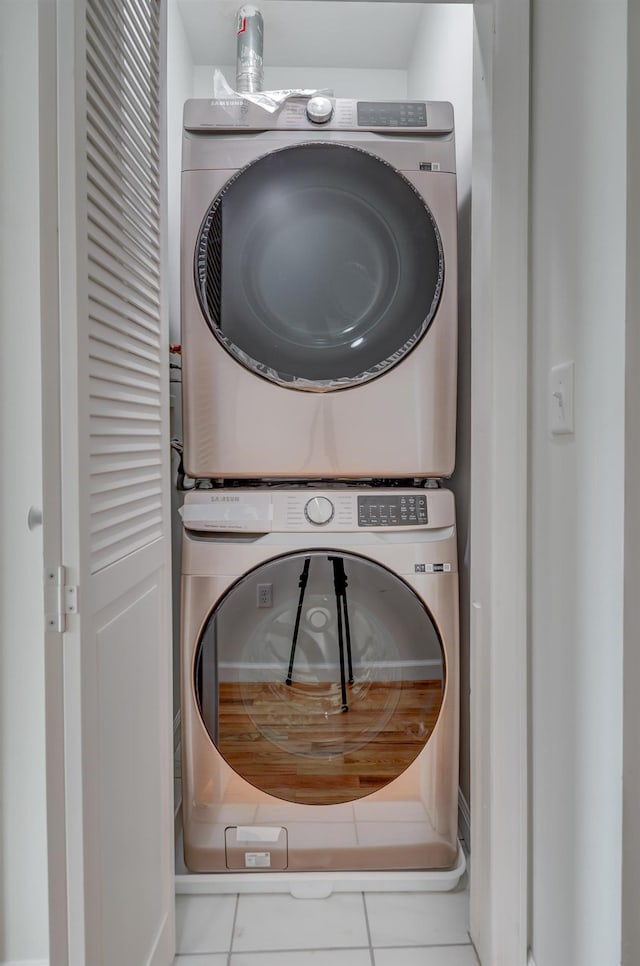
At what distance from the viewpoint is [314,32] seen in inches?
86.7

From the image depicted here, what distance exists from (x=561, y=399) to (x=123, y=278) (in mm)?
736

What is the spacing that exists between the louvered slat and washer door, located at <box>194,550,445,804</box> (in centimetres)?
41

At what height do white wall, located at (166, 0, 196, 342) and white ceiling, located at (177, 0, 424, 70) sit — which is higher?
white ceiling, located at (177, 0, 424, 70)

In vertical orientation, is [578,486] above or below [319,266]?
below

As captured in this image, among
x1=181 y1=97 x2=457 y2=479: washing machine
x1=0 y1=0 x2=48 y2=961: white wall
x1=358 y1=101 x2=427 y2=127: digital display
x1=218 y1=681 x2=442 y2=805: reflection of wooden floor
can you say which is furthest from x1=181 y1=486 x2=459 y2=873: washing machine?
x1=358 y1=101 x2=427 y2=127: digital display

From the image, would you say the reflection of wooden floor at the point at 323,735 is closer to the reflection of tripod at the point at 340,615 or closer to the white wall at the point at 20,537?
the reflection of tripod at the point at 340,615

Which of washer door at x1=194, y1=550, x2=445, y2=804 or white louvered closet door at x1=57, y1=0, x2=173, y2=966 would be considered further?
washer door at x1=194, y1=550, x2=445, y2=804

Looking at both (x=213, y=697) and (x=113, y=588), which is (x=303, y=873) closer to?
(x=213, y=697)

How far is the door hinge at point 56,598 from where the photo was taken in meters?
0.79

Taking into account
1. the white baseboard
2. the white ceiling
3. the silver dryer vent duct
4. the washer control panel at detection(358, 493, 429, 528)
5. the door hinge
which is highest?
the white ceiling

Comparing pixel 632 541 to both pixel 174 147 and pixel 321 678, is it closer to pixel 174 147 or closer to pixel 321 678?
pixel 321 678

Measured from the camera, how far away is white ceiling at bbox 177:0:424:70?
81.7 inches

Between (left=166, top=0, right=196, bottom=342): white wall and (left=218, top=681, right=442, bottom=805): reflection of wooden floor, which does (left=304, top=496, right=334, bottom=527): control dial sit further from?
(left=166, top=0, right=196, bottom=342): white wall

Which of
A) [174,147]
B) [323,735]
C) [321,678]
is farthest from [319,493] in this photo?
[174,147]
